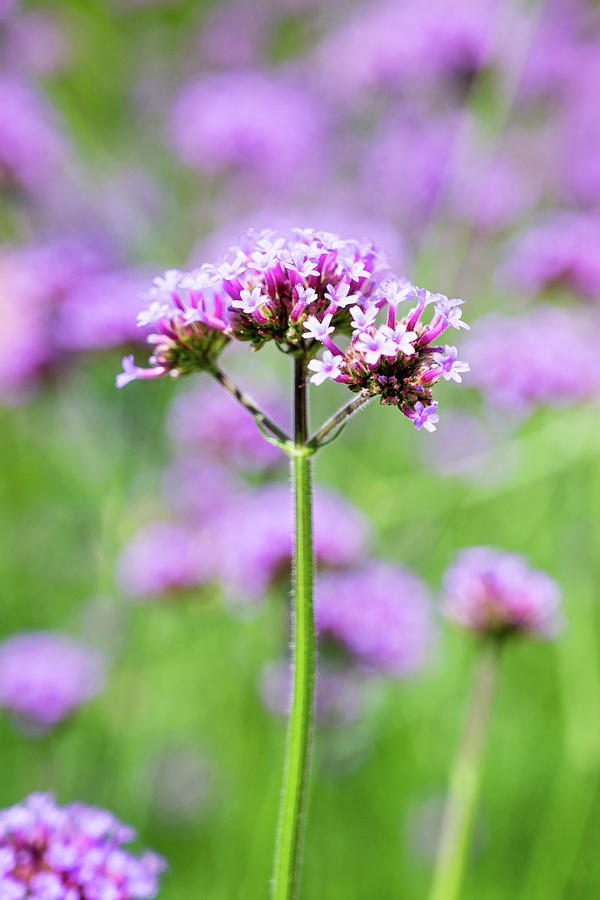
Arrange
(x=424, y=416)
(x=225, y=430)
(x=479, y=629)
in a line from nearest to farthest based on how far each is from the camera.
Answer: (x=424, y=416) < (x=479, y=629) < (x=225, y=430)

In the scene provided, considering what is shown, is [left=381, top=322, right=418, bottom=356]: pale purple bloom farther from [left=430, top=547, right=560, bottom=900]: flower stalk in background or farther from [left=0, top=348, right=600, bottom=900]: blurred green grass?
[left=0, top=348, right=600, bottom=900]: blurred green grass

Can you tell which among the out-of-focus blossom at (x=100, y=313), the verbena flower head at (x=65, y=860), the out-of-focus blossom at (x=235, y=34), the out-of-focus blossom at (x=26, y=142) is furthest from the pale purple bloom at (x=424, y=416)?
the out-of-focus blossom at (x=235, y=34)

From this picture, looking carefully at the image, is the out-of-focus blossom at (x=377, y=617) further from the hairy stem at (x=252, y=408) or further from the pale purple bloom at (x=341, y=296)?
the pale purple bloom at (x=341, y=296)

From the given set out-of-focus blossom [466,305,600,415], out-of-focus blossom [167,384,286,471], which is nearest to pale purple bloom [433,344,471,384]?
out-of-focus blossom [466,305,600,415]

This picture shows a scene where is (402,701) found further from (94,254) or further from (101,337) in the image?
(94,254)

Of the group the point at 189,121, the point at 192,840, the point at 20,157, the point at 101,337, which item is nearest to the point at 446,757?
the point at 192,840

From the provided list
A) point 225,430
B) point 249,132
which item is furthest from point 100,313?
point 249,132

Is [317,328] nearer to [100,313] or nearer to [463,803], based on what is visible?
[463,803]
